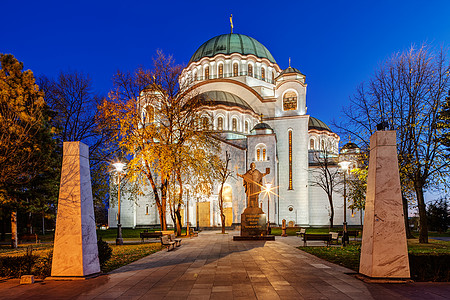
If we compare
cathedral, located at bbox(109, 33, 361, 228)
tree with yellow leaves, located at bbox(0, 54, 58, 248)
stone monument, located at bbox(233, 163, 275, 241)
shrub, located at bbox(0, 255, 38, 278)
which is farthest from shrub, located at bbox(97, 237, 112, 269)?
cathedral, located at bbox(109, 33, 361, 228)


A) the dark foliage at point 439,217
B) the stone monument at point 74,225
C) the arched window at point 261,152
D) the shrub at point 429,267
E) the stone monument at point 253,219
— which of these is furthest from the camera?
the arched window at point 261,152

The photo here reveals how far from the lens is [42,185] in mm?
19547

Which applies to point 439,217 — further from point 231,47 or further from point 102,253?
point 102,253

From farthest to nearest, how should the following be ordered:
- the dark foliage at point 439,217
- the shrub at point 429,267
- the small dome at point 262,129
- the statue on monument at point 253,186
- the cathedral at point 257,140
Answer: the small dome at point 262,129 → the cathedral at point 257,140 → the dark foliage at point 439,217 → the statue on monument at point 253,186 → the shrub at point 429,267

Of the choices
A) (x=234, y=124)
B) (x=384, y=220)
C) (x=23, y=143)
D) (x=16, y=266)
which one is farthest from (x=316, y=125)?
(x=16, y=266)

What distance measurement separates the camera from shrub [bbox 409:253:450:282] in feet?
26.6

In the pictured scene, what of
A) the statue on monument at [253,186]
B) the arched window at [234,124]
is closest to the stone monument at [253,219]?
the statue on monument at [253,186]

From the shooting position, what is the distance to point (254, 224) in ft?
67.7

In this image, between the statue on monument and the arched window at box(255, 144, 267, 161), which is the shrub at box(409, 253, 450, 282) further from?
the arched window at box(255, 144, 267, 161)

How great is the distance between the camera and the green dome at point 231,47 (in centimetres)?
4866

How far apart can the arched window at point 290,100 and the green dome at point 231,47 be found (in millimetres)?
7710

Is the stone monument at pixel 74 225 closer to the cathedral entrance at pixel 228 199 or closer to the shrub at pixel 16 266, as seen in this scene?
the shrub at pixel 16 266

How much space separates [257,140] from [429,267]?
31.0m

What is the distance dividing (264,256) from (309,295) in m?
6.21
